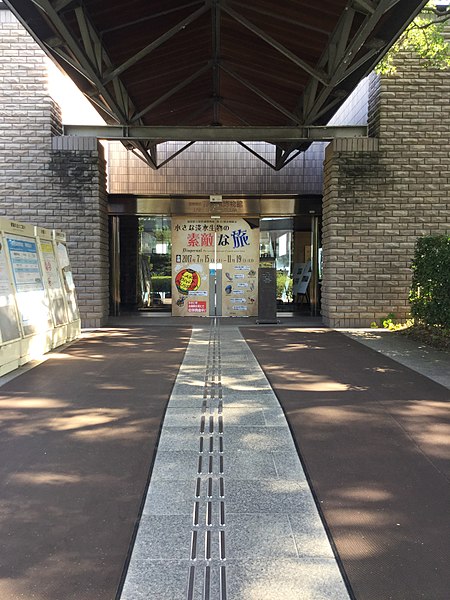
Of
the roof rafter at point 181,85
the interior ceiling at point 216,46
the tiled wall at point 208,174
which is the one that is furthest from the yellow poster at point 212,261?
the roof rafter at point 181,85

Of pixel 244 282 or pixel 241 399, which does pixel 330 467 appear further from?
pixel 244 282

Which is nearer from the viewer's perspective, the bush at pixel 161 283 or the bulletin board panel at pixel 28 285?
the bulletin board panel at pixel 28 285

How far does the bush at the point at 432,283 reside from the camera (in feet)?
30.0

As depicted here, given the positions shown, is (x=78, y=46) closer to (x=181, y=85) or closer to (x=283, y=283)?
(x=181, y=85)

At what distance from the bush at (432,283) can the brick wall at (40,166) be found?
705cm

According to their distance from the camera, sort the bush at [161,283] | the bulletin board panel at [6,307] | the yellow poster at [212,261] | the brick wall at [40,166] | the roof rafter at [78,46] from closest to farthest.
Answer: the roof rafter at [78,46], the bulletin board panel at [6,307], the brick wall at [40,166], the yellow poster at [212,261], the bush at [161,283]

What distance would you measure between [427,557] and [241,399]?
3.15 m

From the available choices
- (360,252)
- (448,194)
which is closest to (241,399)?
(360,252)

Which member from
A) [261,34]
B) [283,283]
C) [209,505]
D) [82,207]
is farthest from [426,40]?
[209,505]

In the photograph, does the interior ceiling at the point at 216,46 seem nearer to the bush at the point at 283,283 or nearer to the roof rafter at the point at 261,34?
the roof rafter at the point at 261,34

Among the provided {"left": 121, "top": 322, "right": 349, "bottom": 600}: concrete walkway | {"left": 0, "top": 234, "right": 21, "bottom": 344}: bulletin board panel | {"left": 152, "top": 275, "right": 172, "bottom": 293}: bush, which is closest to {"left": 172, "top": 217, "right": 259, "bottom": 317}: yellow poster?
{"left": 152, "top": 275, "right": 172, "bottom": 293}: bush

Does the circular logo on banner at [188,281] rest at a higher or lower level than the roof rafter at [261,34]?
lower

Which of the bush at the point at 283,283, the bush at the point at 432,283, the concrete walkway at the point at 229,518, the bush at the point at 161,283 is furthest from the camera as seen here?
the bush at the point at 283,283

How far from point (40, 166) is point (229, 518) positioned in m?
10.7
